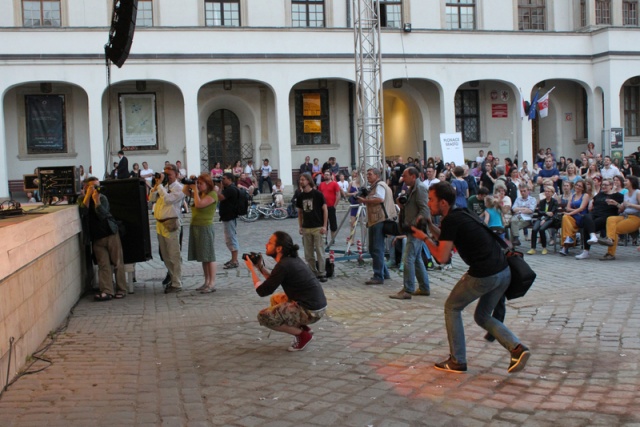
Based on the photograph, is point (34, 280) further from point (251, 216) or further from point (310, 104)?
point (310, 104)

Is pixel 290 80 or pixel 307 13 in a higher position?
pixel 307 13

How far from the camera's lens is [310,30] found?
2761 centimetres

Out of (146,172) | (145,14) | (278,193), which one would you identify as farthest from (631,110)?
(146,172)

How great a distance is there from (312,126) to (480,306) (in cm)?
2388

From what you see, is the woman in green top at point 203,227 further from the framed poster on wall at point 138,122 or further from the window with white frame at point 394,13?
the window with white frame at point 394,13

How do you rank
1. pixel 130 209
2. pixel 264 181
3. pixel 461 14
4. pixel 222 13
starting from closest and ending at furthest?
pixel 130 209 < pixel 264 181 < pixel 222 13 < pixel 461 14

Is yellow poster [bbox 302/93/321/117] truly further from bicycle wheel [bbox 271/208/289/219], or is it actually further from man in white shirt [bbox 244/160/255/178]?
bicycle wheel [bbox 271/208/289/219]

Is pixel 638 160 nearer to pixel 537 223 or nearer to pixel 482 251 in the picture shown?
pixel 537 223

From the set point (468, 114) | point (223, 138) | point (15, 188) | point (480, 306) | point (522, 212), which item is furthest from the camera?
point (468, 114)

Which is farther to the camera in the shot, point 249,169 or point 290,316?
point 249,169

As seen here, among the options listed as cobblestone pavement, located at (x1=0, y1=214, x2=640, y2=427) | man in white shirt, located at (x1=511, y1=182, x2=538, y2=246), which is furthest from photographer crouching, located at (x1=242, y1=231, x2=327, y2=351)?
man in white shirt, located at (x1=511, y1=182, x2=538, y2=246)

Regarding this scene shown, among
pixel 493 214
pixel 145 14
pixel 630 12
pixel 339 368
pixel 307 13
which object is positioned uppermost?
pixel 630 12

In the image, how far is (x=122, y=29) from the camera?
1329 cm

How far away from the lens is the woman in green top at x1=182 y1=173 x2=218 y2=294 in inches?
436
